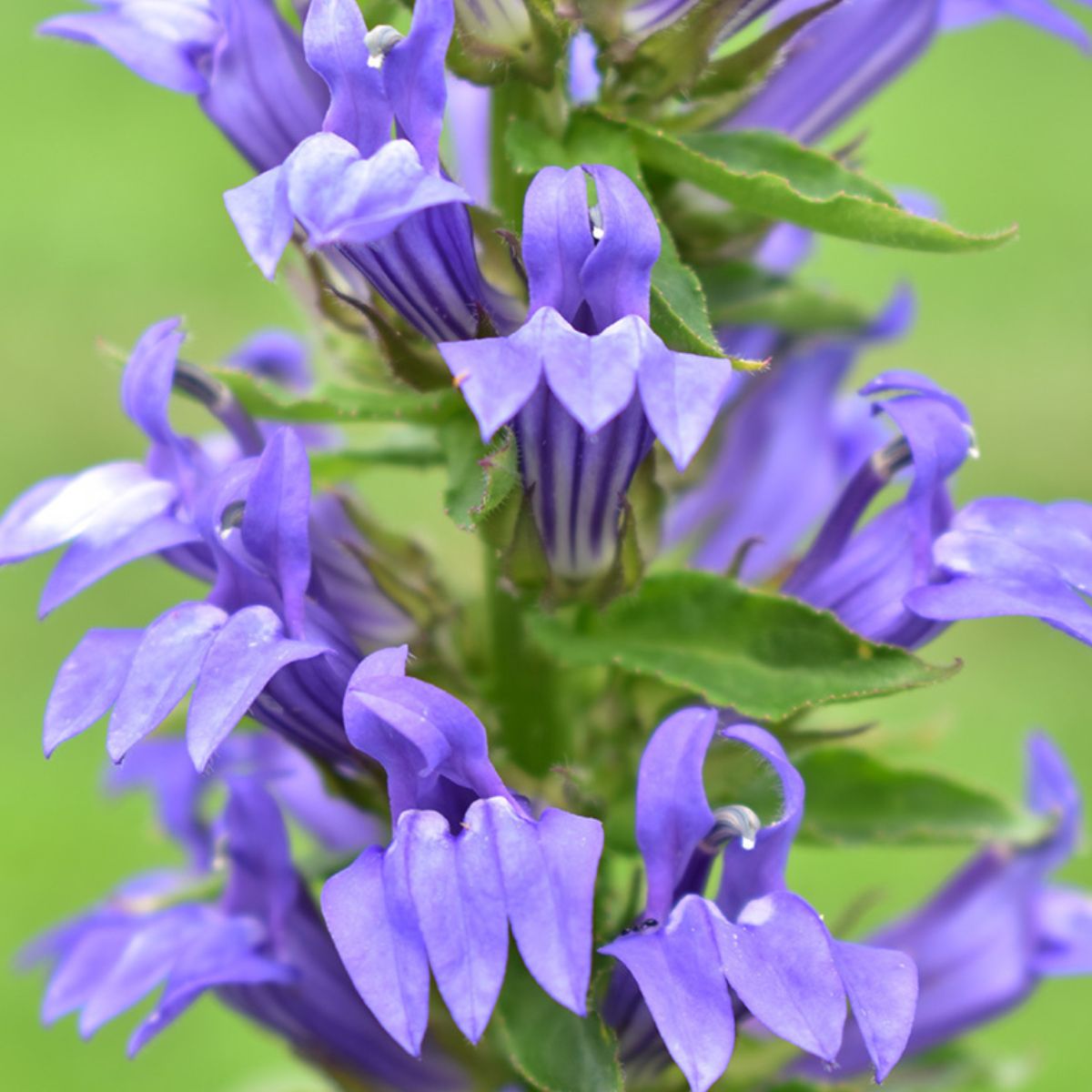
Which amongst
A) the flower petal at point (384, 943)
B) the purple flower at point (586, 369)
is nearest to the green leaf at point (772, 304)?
the purple flower at point (586, 369)

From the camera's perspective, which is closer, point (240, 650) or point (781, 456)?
point (240, 650)

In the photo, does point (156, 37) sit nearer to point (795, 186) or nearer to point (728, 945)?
point (795, 186)

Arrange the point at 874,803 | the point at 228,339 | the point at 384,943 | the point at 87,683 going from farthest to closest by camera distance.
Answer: the point at 228,339 → the point at 874,803 → the point at 87,683 → the point at 384,943

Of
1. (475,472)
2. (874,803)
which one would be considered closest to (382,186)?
(475,472)

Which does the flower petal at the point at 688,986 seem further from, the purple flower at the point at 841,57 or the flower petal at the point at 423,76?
the purple flower at the point at 841,57

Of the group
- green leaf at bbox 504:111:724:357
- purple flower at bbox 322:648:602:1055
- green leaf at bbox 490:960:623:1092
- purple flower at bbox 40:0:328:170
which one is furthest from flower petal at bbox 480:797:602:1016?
purple flower at bbox 40:0:328:170

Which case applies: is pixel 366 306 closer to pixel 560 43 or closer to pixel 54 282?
pixel 560 43

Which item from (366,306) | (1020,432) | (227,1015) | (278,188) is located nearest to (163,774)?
(366,306)
